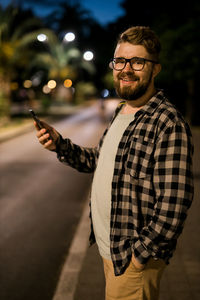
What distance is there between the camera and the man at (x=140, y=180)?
61.5 inches

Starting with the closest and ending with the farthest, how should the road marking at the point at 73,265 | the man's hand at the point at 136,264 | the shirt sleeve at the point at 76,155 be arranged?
the man's hand at the point at 136,264, the shirt sleeve at the point at 76,155, the road marking at the point at 73,265

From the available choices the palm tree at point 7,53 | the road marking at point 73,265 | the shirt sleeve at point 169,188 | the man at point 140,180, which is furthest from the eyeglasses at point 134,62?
the palm tree at point 7,53

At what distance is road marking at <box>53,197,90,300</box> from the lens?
3.29 metres

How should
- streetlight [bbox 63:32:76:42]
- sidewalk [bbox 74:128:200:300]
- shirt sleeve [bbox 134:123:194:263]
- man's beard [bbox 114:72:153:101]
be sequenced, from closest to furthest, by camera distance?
shirt sleeve [bbox 134:123:194:263], man's beard [bbox 114:72:153:101], sidewalk [bbox 74:128:200:300], streetlight [bbox 63:32:76:42]

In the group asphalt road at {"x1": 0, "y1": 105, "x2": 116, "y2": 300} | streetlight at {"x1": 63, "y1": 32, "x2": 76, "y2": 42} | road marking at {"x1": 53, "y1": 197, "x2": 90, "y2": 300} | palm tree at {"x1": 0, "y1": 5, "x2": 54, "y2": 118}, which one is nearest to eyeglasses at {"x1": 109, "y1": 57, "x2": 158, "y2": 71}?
streetlight at {"x1": 63, "y1": 32, "x2": 76, "y2": 42}

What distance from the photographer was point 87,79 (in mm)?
64875

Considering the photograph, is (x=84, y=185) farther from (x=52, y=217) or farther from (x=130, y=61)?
(x=130, y=61)

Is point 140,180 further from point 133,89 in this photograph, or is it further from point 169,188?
point 133,89

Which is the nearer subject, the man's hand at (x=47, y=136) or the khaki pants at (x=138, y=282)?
the khaki pants at (x=138, y=282)

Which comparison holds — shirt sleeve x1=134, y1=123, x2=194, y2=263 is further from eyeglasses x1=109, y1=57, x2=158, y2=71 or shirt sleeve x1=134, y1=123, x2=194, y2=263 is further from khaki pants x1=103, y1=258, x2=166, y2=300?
eyeglasses x1=109, y1=57, x2=158, y2=71

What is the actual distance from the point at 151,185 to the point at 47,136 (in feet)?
2.40

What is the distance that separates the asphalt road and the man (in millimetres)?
1862

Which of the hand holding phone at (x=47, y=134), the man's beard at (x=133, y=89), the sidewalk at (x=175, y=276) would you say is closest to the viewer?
the man's beard at (x=133, y=89)

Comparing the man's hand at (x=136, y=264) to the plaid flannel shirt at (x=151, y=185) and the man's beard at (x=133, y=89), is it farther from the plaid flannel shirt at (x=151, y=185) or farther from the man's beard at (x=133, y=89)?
the man's beard at (x=133, y=89)
